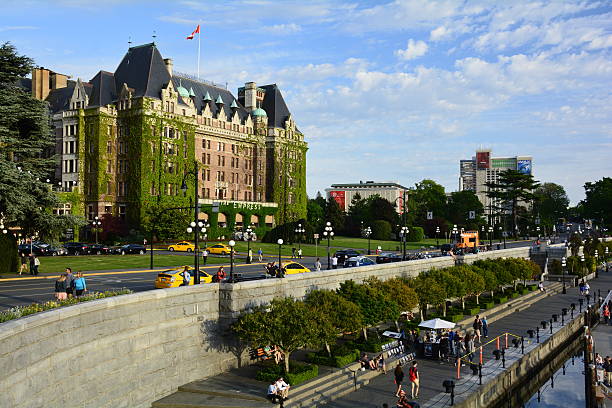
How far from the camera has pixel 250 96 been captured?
107688 millimetres

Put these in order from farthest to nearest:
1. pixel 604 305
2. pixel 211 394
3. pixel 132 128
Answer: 1. pixel 132 128
2. pixel 604 305
3. pixel 211 394

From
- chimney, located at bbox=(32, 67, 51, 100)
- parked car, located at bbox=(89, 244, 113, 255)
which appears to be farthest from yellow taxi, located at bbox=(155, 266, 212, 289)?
chimney, located at bbox=(32, 67, 51, 100)

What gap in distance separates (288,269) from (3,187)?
68.1ft

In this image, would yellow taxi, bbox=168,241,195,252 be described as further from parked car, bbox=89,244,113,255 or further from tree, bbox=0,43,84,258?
tree, bbox=0,43,84,258

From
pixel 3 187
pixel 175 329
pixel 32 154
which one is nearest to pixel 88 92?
pixel 32 154

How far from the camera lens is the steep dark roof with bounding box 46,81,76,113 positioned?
85.6 m

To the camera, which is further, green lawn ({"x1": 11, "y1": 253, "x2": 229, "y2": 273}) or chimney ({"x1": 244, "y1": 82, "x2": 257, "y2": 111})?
chimney ({"x1": 244, "y1": 82, "x2": 257, "y2": 111})

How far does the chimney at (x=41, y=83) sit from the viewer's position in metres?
89.4

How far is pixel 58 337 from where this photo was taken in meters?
17.5

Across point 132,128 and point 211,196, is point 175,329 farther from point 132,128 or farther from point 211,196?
point 211,196

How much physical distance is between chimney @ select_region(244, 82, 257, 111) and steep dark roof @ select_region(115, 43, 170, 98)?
938 inches

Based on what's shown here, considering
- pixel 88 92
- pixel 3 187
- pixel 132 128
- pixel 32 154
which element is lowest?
pixel 3 187

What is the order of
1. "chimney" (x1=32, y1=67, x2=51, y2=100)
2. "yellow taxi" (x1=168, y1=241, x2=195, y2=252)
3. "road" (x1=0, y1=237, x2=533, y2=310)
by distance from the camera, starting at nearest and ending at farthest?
"road" (x1=0, y1=237, x2=533, y2=310)
"yellow taxi" (x1=168, y1=241, x2=195, y2=252)
"chimney" (x1=32, y1=67, x2=51, y2=100)

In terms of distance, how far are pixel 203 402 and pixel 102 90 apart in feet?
231
